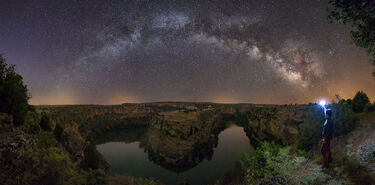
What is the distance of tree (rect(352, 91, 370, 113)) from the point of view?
21.8 metres

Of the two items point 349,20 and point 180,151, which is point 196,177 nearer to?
point 180,151

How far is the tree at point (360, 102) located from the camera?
21.8m

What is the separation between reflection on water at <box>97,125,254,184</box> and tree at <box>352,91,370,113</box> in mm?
27580

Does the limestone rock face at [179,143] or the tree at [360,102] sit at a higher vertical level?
the tree at [360,102]

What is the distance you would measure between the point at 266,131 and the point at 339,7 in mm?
43404

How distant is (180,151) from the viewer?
4266 cm

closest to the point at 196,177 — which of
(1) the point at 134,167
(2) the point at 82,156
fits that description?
(1) the point at 134,167

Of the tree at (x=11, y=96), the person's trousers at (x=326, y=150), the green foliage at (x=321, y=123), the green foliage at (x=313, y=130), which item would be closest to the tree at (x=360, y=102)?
the green foliage at (x=321, y=123)

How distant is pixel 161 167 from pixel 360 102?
139 feet

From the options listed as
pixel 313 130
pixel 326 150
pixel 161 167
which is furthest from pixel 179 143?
pixel 326 150

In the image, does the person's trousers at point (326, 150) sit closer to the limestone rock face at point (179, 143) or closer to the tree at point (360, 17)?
the tree at point (360, 17)

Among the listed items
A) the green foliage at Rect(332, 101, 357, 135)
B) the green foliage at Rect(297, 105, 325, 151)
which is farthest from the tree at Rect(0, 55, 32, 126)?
the green foliage at Rect(332, 101, 357, 135)

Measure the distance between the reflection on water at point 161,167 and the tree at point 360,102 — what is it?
27.6 metres

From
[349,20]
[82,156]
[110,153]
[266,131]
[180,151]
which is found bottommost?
[110,153]
